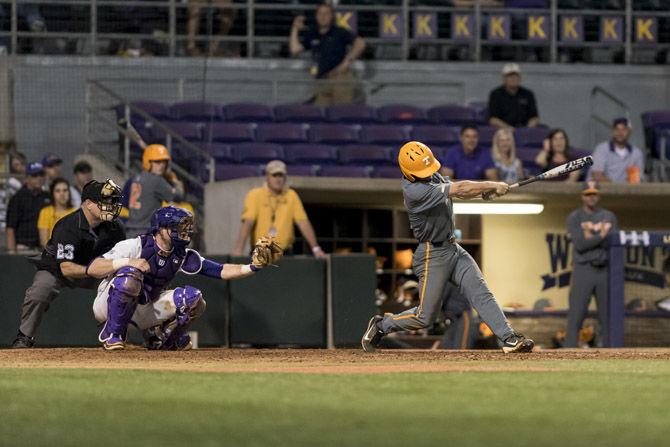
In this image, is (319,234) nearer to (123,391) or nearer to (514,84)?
(514,84)

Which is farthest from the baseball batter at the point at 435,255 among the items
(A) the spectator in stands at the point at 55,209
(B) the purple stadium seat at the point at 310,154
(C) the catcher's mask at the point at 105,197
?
(B) the purple stadium seat at the point at 310,154

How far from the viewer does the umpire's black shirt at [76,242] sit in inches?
453

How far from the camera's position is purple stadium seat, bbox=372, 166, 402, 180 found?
693 inches

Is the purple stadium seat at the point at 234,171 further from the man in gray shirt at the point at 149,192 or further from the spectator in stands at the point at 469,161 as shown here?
the man in gray shirt at the point at 149,192

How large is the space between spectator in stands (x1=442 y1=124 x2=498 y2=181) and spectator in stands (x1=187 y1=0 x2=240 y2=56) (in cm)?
480

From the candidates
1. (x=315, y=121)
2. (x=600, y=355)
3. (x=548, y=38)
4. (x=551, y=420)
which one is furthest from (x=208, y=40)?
(x=551, y=420)

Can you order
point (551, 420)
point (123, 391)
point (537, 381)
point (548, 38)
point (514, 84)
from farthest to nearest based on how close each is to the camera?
point (548, 38)
point (514, 84)
point (537, 381)
point (123, 391)
point (551, 420)

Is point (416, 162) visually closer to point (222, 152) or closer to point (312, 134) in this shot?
point (222, 152)

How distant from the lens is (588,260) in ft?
49.0

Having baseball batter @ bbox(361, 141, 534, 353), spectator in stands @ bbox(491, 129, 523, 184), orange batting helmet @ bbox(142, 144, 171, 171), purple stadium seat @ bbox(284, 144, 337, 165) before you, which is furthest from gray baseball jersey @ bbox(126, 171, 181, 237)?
purple stadium seat @ bbox(284, 144, 337, 165)

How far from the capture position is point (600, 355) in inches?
444

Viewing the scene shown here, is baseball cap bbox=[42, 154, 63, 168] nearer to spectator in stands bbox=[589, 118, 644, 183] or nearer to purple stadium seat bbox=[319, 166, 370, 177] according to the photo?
purple stadium seat bbox=[319, 166, 370, 177]

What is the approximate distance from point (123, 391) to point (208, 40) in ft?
38.2

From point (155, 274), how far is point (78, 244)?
2.53 feet
